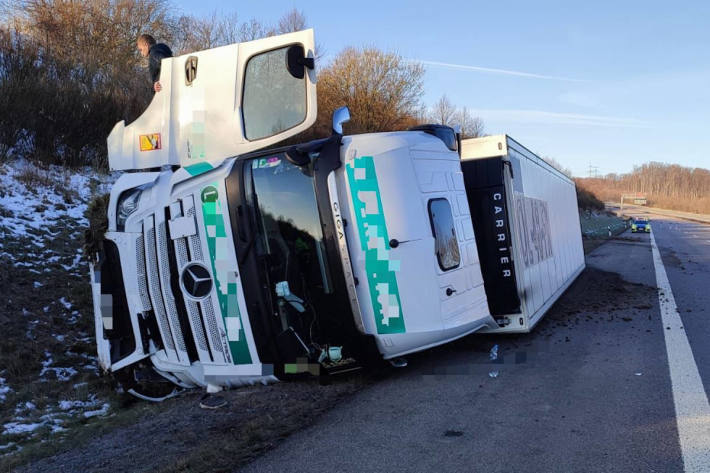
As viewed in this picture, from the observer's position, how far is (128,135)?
17.6 feet

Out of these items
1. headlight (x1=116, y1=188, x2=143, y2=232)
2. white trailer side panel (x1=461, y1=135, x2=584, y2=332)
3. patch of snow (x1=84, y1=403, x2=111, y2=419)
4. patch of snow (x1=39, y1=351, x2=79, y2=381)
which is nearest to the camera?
patch of snow (x1=84, y1=403, x2=111, y2=419)

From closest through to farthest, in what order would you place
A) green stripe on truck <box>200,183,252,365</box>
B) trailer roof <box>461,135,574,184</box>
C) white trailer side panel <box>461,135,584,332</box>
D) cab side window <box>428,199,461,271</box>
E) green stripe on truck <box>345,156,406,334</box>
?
green stripe on truck <box>345,156,406,334</box>
green stripe on truck <box>200,183,252,365</box>
cab side window <box>428,199,461,271</box>
white trailer side panel <box>461,135,584,332</box>
trailer roof <box>461,135,574,184</box>

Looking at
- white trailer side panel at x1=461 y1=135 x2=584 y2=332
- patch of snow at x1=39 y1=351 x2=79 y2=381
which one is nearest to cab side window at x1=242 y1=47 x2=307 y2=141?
white trailer side panel at x1=461 y1=135 x2=584 y2=332

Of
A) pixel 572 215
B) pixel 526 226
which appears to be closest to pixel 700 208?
pixel 572 215

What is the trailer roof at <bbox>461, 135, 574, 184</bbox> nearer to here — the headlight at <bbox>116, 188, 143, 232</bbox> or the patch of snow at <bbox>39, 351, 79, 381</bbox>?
the headlight at <bbox>116, 188, 143, 232</bbox>

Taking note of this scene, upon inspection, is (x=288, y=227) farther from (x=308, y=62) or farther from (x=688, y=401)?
(x=688, y=401)

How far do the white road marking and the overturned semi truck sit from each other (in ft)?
5.59

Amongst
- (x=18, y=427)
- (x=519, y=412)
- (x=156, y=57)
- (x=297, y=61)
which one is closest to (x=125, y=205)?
(x=156, y=57)

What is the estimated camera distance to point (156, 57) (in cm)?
520

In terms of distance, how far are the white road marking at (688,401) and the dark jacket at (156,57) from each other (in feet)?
17.5

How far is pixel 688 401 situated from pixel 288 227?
3453 millimetres

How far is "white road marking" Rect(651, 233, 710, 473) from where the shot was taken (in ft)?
→ 10.2

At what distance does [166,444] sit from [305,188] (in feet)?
7.09

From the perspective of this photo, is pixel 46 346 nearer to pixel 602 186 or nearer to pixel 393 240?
pixel 393 240
